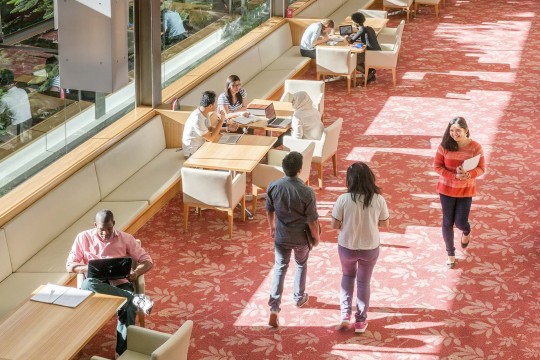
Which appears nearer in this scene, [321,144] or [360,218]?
[360,218]

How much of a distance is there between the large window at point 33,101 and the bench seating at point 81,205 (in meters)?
0.43

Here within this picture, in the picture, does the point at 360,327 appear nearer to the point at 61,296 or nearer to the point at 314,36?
the point at 61,296

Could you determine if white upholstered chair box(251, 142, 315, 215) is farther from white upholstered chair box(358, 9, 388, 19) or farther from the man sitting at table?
white upholstered chair box(358, 9, 388, 19)

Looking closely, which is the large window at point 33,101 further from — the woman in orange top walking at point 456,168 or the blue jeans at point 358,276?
the woman in orange top walking at point 456,168

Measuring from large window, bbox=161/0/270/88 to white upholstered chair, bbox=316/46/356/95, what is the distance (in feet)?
4.47

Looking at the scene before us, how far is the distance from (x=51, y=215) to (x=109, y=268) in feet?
4.87

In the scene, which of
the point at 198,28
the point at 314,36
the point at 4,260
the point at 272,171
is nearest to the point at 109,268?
the point at 4,260

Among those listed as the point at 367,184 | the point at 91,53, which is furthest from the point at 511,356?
Answer: the point at 91,53

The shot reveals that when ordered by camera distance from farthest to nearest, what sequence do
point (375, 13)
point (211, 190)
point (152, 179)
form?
1. point (375, 13)
2. point (152, 179)
3. point (211, 190)

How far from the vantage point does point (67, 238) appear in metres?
7.79

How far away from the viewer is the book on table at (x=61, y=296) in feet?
20.6

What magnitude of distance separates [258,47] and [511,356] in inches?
Answer: 304

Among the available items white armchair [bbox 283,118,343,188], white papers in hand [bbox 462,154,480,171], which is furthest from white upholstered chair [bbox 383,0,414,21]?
white papers in hand [bbox 462,154,480,171]

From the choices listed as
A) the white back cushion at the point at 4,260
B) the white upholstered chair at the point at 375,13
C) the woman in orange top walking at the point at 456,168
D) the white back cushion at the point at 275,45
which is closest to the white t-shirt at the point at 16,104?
the white back cushion at the point at 4,260
